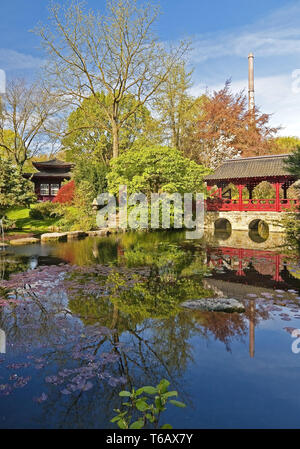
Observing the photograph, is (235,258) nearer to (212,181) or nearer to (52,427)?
(52,427)

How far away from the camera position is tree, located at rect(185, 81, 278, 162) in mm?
27844

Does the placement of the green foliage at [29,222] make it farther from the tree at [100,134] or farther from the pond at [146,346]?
the pond at [146,346]

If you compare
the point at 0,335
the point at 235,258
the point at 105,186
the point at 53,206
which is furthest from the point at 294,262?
the point at 53,206

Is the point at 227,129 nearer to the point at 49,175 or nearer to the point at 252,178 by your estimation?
the point at 252,178

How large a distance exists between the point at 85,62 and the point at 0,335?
2271 centimetres

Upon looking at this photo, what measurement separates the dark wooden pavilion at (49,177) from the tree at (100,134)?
5.90ft

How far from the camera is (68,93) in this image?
2345 cm

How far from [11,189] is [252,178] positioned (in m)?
15.5

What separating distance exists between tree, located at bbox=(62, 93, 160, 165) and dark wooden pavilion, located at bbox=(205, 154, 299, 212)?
10.5m

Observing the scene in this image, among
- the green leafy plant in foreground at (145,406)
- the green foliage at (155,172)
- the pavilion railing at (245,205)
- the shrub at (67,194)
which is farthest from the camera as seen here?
the shrub at (67,194)

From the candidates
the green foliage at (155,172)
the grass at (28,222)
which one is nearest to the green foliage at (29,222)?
the grass at (28,222)

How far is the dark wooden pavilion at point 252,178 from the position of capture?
62.5 ft

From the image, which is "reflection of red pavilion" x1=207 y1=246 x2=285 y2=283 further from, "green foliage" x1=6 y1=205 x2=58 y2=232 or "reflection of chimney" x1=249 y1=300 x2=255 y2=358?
"green foliage" x1=6 y1=205 x2=58 y2=232

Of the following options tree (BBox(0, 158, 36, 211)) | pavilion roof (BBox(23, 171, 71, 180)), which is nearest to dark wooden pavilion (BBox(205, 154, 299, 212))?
tree (BBox(0, 158, 36, 211))
